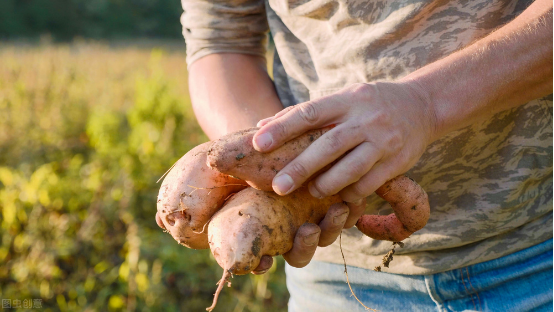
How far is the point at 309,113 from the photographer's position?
102 centimetres

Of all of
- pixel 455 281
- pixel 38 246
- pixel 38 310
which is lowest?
pixel 38 310

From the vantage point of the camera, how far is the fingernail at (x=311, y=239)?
1156mm

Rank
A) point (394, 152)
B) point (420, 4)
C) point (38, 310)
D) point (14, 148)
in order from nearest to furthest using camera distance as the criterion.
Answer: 1. point (394, 152)
2. point (420, 4)
3. point (38, 310)
4. point (14, 148)

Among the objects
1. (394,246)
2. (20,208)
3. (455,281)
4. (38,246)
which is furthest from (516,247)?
(20,208)

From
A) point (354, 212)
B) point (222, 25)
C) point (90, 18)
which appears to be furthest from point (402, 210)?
point (90, 18)

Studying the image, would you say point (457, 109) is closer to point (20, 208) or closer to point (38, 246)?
point (38, 246)

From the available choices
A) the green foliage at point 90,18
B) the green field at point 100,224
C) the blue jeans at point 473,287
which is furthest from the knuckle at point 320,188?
the green foliage at point 90,18

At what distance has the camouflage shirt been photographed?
122 cm

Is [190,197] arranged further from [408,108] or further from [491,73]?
[491,73]

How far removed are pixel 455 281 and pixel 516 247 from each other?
22 centimetres

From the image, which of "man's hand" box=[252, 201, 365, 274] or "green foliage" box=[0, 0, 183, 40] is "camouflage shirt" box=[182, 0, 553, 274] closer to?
"man's hand" box=[252, 201, 365, 274]

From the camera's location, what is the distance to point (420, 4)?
1.18 metres

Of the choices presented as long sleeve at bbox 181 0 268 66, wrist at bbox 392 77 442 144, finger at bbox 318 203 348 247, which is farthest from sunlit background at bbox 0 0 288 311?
wrist at bbox 392 77 442 144

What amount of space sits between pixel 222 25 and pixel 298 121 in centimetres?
82
